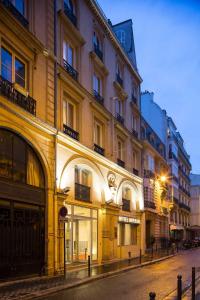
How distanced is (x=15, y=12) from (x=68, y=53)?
20.0 feet

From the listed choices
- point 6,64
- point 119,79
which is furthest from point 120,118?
point 6,64

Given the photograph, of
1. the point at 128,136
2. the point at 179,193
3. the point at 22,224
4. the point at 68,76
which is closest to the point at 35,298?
the point at 22,224

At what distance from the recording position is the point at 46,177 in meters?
20.4

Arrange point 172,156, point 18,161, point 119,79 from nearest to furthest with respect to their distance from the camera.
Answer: point 18,161, point 119,79, point 172,156

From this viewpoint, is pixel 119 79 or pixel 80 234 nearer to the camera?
pixel 80 234

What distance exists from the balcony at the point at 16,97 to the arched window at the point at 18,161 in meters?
1.23

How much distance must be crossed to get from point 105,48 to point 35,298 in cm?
1977

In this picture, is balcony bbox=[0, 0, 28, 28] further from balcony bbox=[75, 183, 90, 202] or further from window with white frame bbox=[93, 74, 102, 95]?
window with white frame bbox=[93, 74, 102, 95]

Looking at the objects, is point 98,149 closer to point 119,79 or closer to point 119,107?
point 119,107

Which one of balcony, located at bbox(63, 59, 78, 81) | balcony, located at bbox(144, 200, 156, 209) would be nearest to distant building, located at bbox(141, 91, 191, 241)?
balcony, located at bbox(144, 200, 156, 209)

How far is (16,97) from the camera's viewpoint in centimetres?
1825

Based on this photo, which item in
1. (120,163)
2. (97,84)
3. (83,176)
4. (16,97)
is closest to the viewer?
(16,97)

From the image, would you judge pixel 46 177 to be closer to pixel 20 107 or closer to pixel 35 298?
pixel 20 107

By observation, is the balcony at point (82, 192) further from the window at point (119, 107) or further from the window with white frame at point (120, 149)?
the window at point (119, 107)
